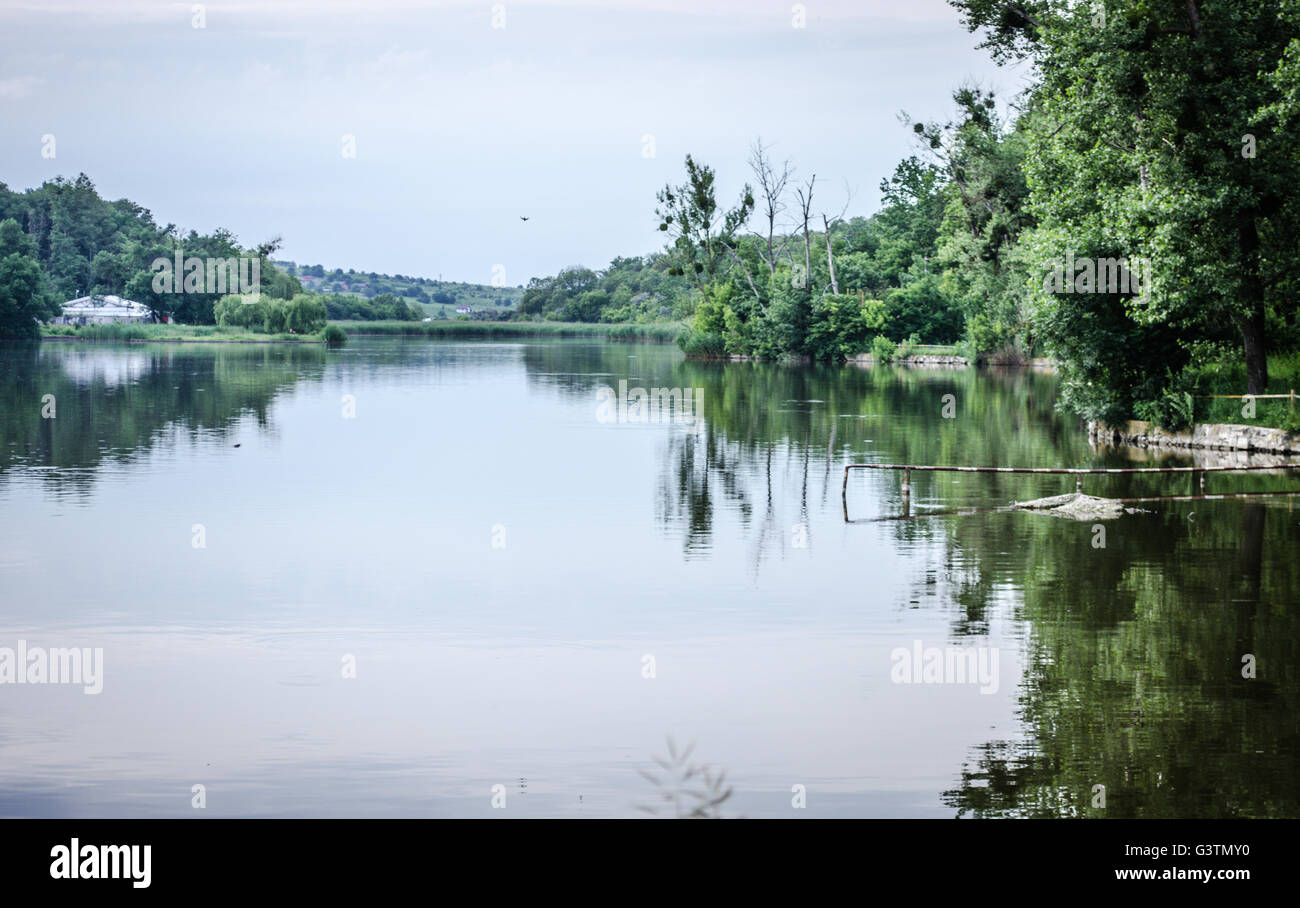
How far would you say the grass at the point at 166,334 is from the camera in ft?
356

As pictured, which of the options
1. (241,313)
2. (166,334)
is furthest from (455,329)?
(166,334)

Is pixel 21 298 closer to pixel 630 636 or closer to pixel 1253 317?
pixel 1253 317

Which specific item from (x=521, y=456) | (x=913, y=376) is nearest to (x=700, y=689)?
(x=521, y=456)

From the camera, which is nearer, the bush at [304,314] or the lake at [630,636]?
the lake at [630,636]

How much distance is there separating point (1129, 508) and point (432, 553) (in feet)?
36.3
